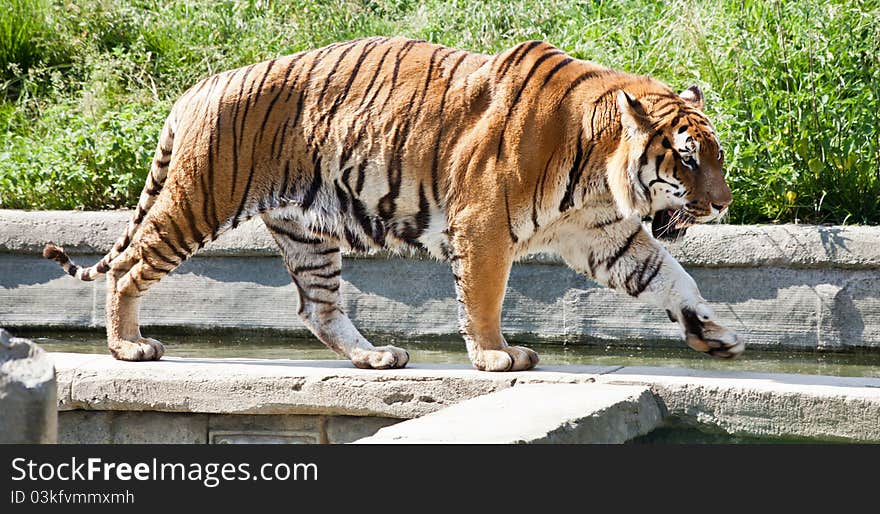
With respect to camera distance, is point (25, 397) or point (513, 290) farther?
point (513, 290)

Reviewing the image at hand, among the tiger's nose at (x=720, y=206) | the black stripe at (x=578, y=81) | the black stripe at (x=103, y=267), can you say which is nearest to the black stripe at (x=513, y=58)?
the black stripe at (x=578, y=81)

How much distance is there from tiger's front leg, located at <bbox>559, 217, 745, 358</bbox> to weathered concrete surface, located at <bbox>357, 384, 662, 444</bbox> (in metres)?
0.73

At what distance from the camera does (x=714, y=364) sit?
607cm

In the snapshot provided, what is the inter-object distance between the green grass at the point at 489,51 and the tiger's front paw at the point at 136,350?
8.76 ft

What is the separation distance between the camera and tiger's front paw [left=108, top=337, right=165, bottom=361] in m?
Result: 5.37

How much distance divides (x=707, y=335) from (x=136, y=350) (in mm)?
2337

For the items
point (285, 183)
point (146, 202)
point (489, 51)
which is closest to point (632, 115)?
point (285, 183)

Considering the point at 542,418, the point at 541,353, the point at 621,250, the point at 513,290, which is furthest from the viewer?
the point at 513,290

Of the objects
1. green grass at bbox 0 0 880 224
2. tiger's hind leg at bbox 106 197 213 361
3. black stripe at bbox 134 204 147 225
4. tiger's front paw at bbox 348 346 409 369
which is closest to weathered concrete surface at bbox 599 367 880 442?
tiger's front paw at bbox 348 346 409 369

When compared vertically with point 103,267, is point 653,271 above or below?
above

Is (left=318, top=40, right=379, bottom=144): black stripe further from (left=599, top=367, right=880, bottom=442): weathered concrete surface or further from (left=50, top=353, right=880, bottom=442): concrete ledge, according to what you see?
(left=599, top=367, right=880, bottom=442): weathered concrete surface

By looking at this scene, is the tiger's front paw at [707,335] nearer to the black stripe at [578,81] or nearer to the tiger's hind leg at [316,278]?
the black stripe at [578,81]

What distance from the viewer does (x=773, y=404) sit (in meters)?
4.31

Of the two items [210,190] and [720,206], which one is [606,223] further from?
[210,190]
